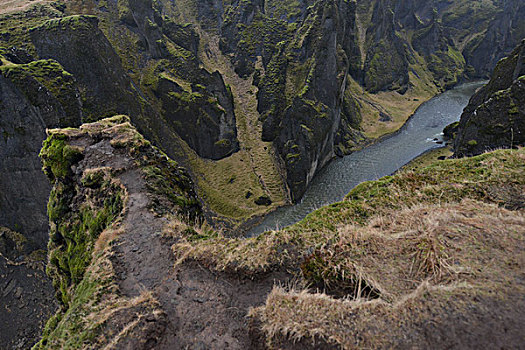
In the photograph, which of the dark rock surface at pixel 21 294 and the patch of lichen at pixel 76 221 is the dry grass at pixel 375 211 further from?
the dark rock surface at pixel 21 294

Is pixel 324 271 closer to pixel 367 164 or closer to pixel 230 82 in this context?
pixel 367 164

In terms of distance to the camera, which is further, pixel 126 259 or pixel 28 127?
pixel 28 127

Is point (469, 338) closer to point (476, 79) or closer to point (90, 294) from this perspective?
point (90, 294)

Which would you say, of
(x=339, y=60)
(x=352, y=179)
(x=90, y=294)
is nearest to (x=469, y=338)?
(x=90, y=294)

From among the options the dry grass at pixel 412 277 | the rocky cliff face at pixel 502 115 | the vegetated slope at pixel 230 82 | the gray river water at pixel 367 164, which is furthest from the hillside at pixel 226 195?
the gray river water at pixel 367 164

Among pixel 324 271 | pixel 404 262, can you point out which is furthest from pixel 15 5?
pixel 404 262

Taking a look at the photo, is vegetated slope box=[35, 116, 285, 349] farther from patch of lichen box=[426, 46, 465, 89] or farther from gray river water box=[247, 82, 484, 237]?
patch of lichen box=[426, 46, 465, 89]
